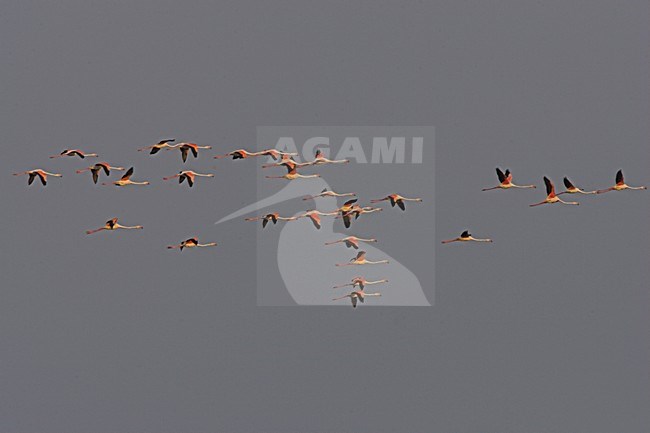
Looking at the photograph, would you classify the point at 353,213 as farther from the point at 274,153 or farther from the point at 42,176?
the point at 42,176

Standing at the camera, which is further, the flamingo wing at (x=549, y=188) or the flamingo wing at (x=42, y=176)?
the flamingo wing at (x=42, y=176)

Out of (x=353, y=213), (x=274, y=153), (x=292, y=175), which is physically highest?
(x=274, y=153)

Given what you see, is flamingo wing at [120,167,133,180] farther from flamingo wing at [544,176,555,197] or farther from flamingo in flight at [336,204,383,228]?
flamingo wing at [544,176,555,197]

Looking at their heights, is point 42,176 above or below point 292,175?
below

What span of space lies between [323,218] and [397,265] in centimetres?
662

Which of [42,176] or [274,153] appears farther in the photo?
[274,153]

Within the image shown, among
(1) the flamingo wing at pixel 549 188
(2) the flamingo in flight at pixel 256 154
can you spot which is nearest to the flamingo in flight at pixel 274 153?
(2) the flamingo in flight at pixel 256 154

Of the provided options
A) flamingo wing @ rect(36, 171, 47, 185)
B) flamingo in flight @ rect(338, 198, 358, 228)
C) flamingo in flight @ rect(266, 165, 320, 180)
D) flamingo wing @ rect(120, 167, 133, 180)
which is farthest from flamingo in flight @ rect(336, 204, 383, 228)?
flamingo wing @ rect(36, 171, 47, 185)

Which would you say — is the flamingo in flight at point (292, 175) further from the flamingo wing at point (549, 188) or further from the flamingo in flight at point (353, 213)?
the flamingo wing at point (549, 188)

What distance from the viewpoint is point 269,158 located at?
42.0 metres

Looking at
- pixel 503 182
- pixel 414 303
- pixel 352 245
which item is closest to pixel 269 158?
pixel 352 245

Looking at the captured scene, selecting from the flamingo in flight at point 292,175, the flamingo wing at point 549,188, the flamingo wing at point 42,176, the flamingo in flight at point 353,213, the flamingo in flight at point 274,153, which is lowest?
the flamingo in flight at point 353,213

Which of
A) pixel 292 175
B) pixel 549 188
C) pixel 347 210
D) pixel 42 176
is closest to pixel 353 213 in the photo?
pixel 347 210

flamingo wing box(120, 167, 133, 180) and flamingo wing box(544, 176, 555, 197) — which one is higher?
flamingo wing box(120, 167, 133, 180)
